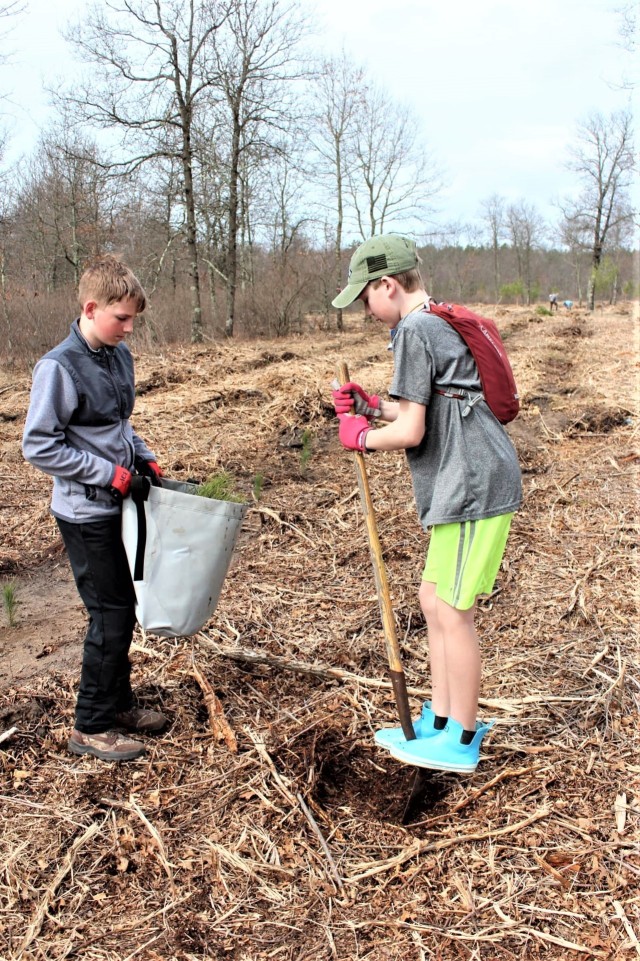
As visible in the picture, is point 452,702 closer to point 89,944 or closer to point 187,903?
point 187,903

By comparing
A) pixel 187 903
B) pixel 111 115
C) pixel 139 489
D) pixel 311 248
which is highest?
pixel 111 115

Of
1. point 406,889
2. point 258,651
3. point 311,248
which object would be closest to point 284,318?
point 311,248

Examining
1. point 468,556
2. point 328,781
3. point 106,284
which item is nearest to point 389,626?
point 468,556

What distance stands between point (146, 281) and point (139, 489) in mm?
19659

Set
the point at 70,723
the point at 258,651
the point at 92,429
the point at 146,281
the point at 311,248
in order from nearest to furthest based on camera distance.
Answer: the point at 92,429
the point at 70,723
the point at 258,651
the point at 146,281
the point at 311,248

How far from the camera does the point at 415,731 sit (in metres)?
2.55

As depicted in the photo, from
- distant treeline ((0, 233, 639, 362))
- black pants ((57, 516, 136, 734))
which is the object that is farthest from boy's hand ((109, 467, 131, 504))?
distant treeline ((0, 233, 639, 362))

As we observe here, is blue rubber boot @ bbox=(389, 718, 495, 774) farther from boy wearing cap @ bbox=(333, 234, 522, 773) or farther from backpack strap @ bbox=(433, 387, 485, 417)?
backpack strap @ bbox=(433, 387, 485, 417)

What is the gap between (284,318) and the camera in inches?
860

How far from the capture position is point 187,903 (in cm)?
214

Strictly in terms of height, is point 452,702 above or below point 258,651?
above

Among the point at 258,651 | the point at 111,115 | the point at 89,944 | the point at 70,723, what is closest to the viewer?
the point at 89,944

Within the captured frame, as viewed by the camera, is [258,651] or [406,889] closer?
[406,889]

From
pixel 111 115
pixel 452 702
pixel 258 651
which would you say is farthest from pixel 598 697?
pixel 111 115
